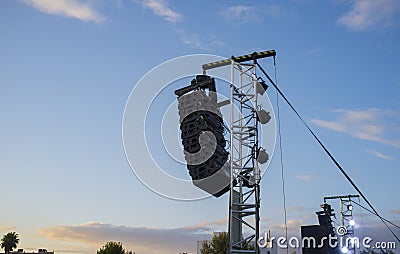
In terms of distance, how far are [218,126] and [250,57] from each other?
224cm

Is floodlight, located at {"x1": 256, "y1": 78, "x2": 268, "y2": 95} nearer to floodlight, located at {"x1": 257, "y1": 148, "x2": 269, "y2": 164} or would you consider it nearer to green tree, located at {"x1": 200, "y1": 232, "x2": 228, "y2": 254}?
floodlight, located at {"x1": 257, "y1": 148, "x2": 269, "y2": 164}

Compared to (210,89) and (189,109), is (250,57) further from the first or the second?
(189,109)

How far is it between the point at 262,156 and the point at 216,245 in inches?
927

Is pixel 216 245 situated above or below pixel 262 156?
below

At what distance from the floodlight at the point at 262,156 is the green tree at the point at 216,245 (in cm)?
2279

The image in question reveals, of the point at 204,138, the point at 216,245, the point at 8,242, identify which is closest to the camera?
the point at 204,138

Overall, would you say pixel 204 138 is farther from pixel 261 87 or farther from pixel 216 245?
pixel 216 245

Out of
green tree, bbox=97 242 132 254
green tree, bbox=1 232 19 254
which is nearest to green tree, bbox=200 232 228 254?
green tree, bbox=97 242 132 254

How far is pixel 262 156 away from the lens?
10.9m

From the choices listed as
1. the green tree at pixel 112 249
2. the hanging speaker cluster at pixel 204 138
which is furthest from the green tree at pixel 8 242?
the hanging speaker cluster at pixel 204 138

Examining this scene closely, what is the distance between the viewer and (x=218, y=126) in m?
11.1

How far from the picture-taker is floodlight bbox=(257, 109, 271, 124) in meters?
11.2

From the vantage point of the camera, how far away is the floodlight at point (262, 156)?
35.6 ft

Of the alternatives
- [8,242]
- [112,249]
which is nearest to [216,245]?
[112,249]
